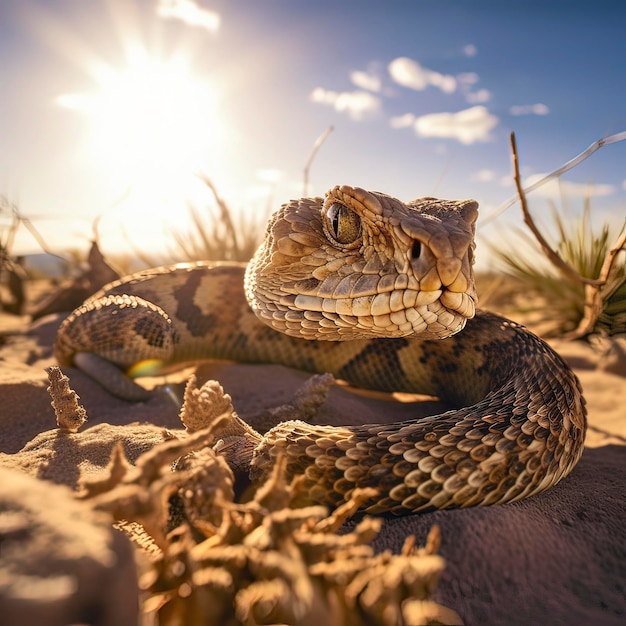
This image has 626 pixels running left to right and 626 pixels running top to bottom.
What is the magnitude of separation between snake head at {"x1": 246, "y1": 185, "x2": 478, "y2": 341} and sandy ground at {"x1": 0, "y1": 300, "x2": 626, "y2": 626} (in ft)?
2.80

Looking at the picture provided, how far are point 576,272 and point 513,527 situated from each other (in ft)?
10.00

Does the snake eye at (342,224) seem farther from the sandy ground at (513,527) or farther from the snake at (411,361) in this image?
the sandy ground at (513,527)

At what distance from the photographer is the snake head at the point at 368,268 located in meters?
2.15

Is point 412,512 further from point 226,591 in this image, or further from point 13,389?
point 13,389

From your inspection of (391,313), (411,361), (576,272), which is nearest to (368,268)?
(391,313)

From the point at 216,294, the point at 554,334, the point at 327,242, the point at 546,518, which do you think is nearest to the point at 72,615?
the point at 546,518

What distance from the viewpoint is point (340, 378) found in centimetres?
438

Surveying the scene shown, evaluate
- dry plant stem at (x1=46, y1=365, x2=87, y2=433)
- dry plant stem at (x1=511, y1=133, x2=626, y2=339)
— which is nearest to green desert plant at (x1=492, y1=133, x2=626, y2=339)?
dry plant stem at (x1=511, y1=133, x2=626, y2=339)

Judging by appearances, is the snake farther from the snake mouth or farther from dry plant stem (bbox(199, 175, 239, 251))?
dry plant stem (bbox(199, 175, 239, 251))

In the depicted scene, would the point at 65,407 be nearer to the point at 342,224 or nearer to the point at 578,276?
the point at 342,224

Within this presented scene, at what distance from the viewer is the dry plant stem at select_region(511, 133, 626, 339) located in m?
3.62

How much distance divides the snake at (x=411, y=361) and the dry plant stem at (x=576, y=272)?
1009 millimetres

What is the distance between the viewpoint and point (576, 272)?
4.15 meters

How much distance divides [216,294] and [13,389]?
1902 mm
